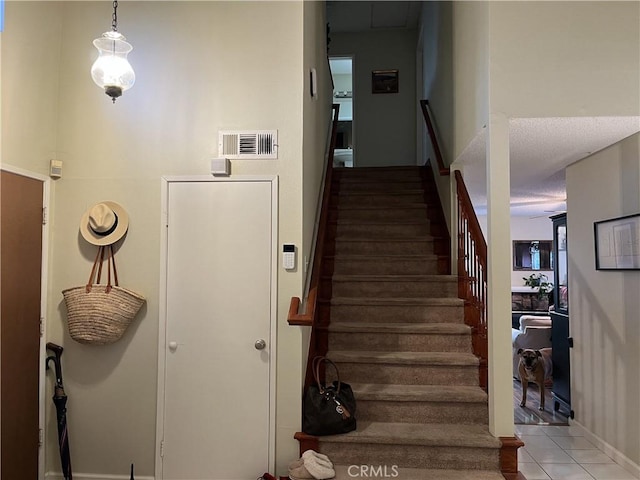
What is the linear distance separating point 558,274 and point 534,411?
1.49 meters

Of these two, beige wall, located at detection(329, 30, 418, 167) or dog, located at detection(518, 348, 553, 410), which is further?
beige wall, located at detection(329, 30, 418, 167)

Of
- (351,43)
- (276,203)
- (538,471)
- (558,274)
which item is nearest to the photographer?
(276,203)

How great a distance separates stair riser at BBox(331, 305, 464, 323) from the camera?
144 inches

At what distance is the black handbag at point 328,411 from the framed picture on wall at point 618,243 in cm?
221

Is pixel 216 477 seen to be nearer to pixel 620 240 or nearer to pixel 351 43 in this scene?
pixel 620 240

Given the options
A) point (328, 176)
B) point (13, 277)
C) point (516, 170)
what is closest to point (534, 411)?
point (516, 170)

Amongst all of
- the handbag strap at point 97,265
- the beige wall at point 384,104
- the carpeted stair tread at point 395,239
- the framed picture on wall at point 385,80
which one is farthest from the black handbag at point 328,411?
the framed picture on wall at point 385,80

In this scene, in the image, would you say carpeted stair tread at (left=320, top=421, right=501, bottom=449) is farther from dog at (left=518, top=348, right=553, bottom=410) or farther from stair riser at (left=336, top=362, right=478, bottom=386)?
dog at (left=518, top=348, right=553, bottom=410)

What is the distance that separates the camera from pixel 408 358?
3.27 meters

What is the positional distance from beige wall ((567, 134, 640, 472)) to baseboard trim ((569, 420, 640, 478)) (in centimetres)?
3

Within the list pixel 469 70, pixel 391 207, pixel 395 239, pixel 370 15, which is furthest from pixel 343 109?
pixel 469 70

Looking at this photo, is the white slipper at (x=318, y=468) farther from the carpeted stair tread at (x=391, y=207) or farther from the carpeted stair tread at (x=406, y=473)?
the carpeted stair tread at (x=391, y=207)

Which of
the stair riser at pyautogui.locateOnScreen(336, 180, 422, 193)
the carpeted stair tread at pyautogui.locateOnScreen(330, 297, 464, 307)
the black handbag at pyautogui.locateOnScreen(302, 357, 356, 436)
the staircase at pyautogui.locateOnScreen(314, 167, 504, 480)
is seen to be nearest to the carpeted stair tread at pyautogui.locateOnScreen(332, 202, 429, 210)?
the staircase at pyautogui.locateOnScreen(314, 167, 504, 480)

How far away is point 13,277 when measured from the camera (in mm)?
2727
